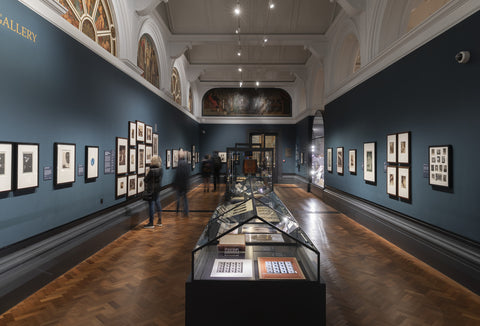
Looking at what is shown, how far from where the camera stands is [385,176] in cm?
575

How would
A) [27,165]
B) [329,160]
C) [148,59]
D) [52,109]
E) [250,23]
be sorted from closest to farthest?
[27,165], [52,109], [148,59], [250,23], [329,160]

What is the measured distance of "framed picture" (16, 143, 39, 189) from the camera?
313 cm

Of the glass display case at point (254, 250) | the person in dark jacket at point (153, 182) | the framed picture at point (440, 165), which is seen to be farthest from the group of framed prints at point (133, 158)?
the framed picture at point (440, 165)

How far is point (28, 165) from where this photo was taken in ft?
10.8

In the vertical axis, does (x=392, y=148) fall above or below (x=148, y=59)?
below

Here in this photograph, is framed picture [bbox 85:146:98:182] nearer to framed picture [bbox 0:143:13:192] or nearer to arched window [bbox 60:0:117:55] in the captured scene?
framed picture [bbox 0:143:13:192]

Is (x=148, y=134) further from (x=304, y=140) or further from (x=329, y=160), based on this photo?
(x=304, y=140)

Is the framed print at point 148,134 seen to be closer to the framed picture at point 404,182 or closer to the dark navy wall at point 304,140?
the framed picture at point 404,182

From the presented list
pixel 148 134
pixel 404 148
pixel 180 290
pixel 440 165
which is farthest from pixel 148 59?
pixel 440 165

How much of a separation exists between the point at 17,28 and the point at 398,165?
6.85 meters

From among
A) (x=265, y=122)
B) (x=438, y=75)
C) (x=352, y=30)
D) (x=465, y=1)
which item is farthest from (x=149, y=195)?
(x=265, y=122)

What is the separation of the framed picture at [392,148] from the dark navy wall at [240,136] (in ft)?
37.8

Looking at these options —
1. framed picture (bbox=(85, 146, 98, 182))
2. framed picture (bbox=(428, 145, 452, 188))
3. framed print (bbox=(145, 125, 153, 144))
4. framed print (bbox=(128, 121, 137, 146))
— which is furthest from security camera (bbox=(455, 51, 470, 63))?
framed print (bbox=(145, 125, 153, 144))

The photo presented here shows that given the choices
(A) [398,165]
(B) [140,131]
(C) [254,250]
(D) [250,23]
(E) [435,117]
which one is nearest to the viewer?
(C) [254,250]
